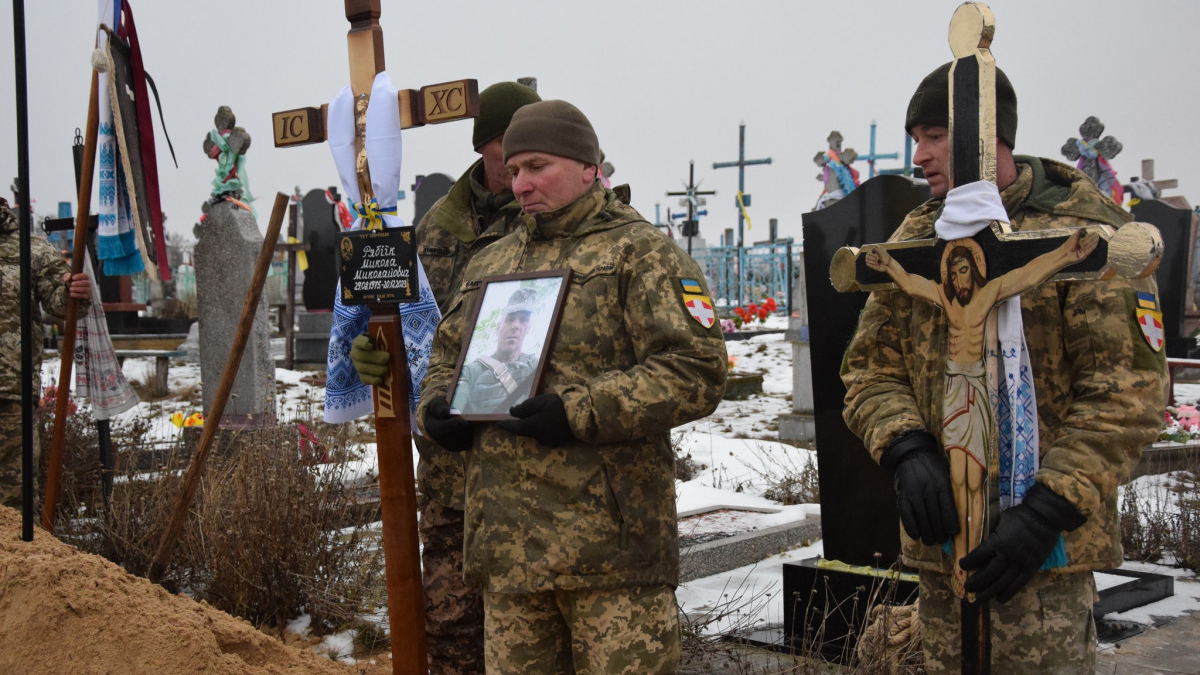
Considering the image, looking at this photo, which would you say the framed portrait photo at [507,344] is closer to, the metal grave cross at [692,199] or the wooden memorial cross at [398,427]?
the wooden memorial cross at [398,427]

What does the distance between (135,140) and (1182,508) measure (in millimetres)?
5644

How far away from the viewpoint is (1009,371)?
223 cm

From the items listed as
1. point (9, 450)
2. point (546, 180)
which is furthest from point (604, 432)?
point (9, 450)

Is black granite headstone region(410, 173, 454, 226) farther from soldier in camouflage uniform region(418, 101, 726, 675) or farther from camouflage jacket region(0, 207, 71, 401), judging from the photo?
soldier in camouflage uniform region(418, 101, 726, 675)

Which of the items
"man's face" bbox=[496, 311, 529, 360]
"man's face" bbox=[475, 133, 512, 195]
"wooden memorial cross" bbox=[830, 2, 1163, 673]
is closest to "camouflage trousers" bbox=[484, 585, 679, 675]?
"man's face" bbox=[496, 311, 529, 360]

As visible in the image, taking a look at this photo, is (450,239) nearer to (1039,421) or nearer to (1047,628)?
(1039,421)

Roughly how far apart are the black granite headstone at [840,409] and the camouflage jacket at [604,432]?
176 cm

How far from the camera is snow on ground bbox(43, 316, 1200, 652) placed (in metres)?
4.68

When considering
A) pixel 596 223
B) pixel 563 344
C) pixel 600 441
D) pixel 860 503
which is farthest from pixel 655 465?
pixel 860 503

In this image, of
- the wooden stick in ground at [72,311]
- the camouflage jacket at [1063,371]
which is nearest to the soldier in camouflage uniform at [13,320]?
the wooden stick in ground at [72,311]

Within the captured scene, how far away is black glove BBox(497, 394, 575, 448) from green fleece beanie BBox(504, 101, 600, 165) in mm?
631

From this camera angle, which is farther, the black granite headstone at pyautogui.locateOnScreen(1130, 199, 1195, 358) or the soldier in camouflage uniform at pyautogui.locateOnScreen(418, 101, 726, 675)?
the black granite headstone at pyautogui.locateOnScreen(1130, 199, 1195, 358)

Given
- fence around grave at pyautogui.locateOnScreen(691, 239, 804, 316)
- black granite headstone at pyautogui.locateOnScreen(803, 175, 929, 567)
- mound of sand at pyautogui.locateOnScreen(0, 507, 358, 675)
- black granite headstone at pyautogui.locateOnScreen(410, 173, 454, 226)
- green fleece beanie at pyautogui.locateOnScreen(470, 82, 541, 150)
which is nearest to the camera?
mound of sand at pyautogui.locateOnScreen(0, 507, 358, 675)

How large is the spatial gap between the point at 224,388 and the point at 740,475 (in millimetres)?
4665
